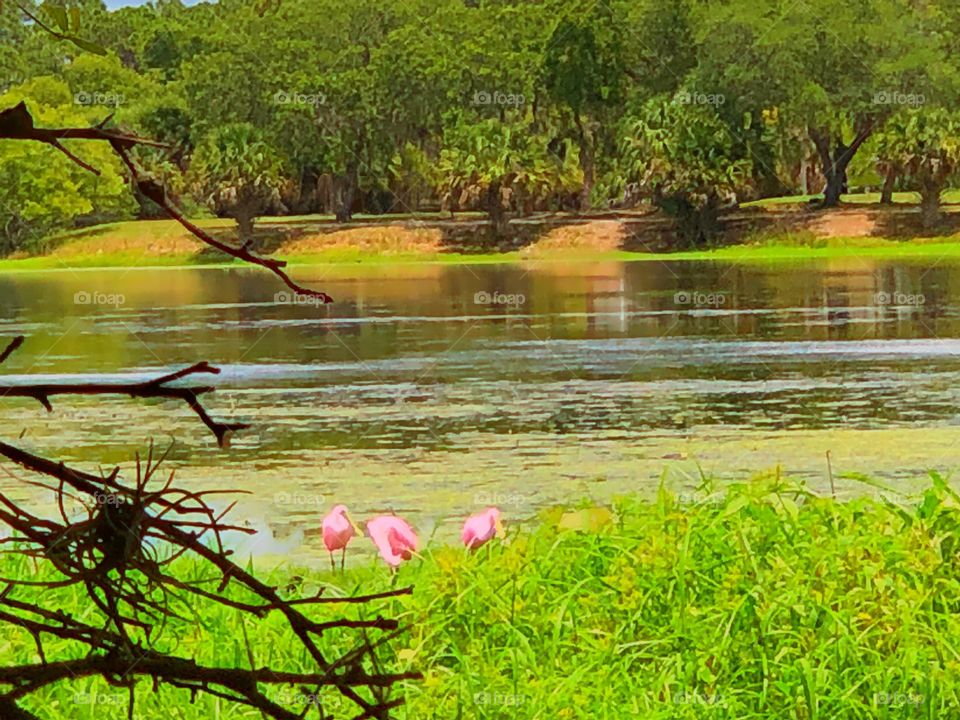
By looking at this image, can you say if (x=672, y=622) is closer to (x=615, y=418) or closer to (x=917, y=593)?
(x=917, y=593)

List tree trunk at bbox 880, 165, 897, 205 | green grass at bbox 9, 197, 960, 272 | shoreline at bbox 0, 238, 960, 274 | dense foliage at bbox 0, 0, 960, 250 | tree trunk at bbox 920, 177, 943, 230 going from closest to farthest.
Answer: shoreline at bbox 0, 238, 960, 274, green grass at bbox 9, 197, 960, 272, tree trunk at bbox 920, 177, 943, 230, tree trunk at bbox 880, 165, 897, 205, dense foliage at bbox 0, 0, 960, 250

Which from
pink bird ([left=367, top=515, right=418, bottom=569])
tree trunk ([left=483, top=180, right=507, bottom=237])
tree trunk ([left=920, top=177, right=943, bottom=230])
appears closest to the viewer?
pink bird ([left=367, top=515, right=418, bottom=569])

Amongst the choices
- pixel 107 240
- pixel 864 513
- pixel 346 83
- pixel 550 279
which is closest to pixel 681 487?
pixel 864 513

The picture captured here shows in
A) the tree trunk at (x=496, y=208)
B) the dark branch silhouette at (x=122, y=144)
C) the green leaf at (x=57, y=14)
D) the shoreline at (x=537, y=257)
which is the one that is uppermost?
the green leaf at (x=57, y=14)

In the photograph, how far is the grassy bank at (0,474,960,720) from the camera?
204 cm

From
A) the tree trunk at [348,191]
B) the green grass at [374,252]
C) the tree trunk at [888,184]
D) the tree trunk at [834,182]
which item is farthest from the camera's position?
the tree trunk at [348,191]

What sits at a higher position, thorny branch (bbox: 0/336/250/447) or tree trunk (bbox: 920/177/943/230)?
thorny branch (bbox: 0/336/250/447)

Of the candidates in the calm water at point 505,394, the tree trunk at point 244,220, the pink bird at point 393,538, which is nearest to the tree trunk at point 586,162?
the tree trunk at point 244,220

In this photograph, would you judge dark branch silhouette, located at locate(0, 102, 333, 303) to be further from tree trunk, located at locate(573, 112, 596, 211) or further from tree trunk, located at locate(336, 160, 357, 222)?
tree trunk, located at locate(573, 112, 596, 211)

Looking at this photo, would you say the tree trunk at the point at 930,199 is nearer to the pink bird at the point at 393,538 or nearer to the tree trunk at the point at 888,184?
the tree trunk at the point at 888,184

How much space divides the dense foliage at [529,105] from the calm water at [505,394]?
18.0 m

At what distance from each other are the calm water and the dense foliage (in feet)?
59.2

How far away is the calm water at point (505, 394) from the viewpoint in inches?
230

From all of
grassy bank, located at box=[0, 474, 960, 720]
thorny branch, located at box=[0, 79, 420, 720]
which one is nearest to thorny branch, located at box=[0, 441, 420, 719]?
thorny branch, located at box=[0, 79, 420, 720]
